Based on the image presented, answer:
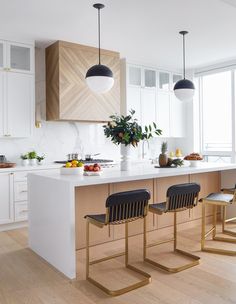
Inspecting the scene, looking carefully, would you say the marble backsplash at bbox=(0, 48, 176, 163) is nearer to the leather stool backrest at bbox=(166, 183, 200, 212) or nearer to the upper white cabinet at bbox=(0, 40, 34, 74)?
the upper white cabinet at bbox=(0, 40, 34, 74)

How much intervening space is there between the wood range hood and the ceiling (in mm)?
180

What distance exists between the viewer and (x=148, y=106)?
21.2 feet

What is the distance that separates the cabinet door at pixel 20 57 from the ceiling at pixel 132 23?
186 millimetres

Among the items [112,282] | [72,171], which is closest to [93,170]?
[72,171]

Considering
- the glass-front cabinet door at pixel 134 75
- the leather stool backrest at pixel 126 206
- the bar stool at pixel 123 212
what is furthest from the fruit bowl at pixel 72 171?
the glass-front cabinet door at pixel 134 75

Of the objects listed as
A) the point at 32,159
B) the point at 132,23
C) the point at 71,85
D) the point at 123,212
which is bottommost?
the point at 123,212

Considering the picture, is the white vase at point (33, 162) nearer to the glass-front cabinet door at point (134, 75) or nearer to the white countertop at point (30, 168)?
the white countertop at point (30, 168)

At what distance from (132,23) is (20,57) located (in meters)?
1.81

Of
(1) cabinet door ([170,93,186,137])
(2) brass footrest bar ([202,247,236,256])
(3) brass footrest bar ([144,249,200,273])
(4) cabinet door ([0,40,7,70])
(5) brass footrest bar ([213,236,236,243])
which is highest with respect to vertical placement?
(4) cabinet door ([0,40,7,70])

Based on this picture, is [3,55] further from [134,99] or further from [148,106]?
[148,106]

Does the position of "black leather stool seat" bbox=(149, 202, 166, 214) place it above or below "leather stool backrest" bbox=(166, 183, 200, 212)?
below

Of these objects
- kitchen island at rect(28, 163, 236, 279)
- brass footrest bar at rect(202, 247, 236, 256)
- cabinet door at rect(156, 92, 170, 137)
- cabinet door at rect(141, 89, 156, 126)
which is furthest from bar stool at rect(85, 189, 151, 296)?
cabinet door at rect(156, 92, 170, 137)

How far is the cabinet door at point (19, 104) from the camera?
475 centimetres

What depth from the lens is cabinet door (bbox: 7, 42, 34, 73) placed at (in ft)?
15.6
